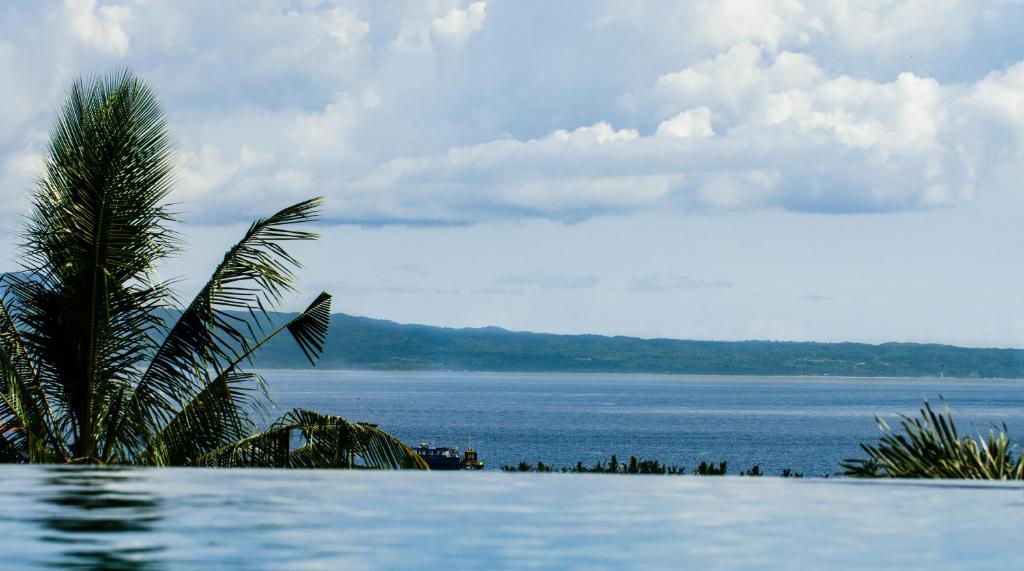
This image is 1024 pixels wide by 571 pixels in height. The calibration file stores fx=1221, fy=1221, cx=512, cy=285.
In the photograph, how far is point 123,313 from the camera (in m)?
13.0

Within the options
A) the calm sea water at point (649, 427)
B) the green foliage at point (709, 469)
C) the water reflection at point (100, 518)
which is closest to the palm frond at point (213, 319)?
the green foliage at point (709, 469)

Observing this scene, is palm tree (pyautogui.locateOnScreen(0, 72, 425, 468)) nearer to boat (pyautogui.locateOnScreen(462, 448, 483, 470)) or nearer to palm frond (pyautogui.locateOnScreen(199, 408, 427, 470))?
palm frond (pyautogui.locateOnScreen(199, 408, 427, 470))

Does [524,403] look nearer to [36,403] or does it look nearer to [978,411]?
[978,411]

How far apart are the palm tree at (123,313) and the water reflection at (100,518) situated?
795cm

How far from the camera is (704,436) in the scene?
113 metres

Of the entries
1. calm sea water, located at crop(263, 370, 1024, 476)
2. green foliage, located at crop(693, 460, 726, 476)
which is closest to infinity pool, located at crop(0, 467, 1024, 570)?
green foliage, located at crop(693, 460, 726, 476)

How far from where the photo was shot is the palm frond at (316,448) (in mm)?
12977

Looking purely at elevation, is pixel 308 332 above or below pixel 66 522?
above

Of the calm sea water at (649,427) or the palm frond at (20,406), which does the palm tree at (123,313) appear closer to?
the palm frond at (20,406)

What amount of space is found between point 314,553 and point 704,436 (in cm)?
11233

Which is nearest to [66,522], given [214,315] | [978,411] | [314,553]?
[314,553]

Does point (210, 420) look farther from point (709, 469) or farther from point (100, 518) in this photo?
point (709, 469)

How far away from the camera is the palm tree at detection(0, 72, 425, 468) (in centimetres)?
1256

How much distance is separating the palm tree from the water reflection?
7.95 metres
